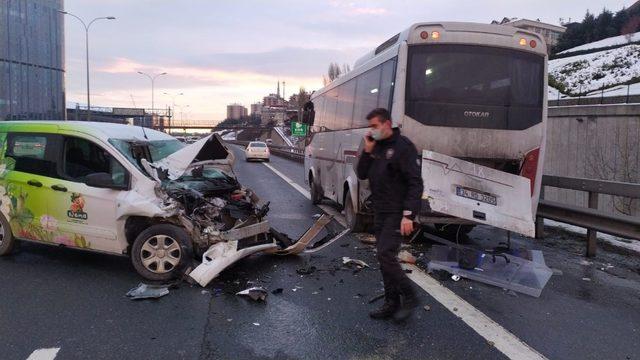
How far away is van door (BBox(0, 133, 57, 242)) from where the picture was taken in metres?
6.54

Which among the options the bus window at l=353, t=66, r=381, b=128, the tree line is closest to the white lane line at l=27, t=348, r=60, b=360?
the bus window at l=353, t=66, r=381, b=128

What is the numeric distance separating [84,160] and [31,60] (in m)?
61.1

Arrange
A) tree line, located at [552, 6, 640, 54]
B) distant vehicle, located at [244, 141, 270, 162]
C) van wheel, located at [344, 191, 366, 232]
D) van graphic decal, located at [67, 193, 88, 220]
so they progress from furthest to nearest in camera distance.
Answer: tree line, located at [552, 6, 640, 54] → distant vehicle, located at [244, 141, 270, 162] → van wheel, located at [344, 191, 366, 232] → van graphic decal, located at [67, 193, 88, 220]

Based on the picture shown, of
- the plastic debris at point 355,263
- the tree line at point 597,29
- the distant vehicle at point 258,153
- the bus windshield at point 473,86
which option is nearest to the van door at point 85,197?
the plastic debris at point 355,263

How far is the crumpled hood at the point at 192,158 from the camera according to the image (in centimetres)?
656

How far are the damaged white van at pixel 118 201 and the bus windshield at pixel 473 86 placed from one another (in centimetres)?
272

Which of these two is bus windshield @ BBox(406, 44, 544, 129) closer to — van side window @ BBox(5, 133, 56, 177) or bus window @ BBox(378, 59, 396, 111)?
bus window @ BBox(378, 59, 396, 111)

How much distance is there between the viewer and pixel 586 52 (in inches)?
2569

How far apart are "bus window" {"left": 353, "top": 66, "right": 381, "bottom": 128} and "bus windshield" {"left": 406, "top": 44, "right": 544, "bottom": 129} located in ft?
3.34

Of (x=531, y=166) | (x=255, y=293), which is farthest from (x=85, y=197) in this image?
(x=531, y=166)

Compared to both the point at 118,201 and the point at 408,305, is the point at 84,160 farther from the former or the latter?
the point at 408,305

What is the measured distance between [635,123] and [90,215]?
51.5 ft

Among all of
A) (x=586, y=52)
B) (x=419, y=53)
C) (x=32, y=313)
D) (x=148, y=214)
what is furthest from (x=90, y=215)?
(x=586, y=52)

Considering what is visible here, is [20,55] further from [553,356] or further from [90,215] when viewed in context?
[553,356]
